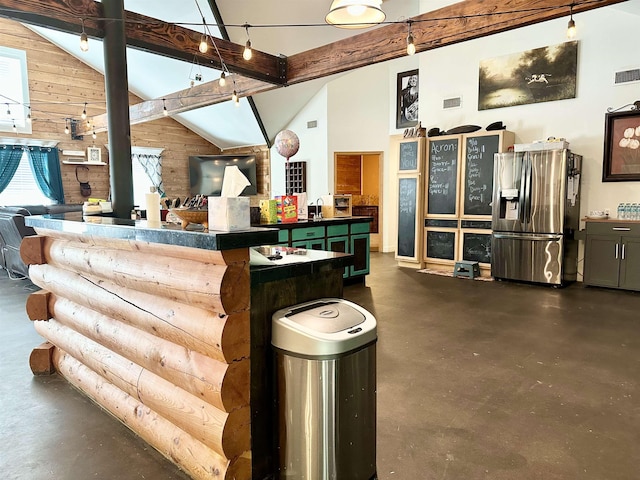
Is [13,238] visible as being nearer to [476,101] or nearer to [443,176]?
[443,176]

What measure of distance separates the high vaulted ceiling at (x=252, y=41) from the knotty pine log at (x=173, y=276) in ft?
7.28

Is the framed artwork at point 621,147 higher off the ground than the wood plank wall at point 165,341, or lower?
higher

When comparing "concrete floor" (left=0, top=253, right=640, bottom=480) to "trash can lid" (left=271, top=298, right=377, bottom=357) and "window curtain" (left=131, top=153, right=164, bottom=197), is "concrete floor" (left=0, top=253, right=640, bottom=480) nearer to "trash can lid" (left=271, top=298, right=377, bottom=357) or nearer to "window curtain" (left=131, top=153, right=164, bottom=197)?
"trash can lid" (left=271, top=298, right=377, bottom=357)

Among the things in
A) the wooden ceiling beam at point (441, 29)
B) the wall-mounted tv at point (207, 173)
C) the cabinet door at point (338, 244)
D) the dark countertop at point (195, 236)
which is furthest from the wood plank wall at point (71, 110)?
the dark countertop at point (195, 236)

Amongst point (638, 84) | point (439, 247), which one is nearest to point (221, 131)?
point (439, 247)

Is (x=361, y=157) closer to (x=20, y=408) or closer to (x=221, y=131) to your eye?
(x=221, y=131)

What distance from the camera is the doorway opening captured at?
937 cm

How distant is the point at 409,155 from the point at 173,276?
578cm

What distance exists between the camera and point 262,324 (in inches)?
68.6

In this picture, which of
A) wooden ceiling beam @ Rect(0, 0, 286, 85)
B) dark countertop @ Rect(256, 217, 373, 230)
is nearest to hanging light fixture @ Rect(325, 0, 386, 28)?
wooden ceiling beam @ Rect(0, 0, 286, 85)

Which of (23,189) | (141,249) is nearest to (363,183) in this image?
(23,189)

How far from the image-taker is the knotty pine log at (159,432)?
1.72 m

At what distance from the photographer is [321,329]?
5.24 ft

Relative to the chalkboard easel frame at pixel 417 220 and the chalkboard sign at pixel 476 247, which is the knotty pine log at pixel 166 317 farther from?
the chalkboard sign at pixel 476 247
